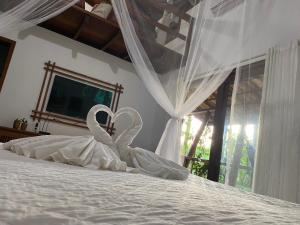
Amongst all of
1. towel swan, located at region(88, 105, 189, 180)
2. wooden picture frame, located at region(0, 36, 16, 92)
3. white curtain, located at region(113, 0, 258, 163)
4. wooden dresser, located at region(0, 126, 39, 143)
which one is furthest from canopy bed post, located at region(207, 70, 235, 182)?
wooden picture frame, located at region(0, 36, 16, 92)

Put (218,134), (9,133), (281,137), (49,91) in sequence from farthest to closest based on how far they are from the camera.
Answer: (49,91) → (9,133) → (218,134) → (281,137)

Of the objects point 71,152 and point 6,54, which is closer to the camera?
point 71,152

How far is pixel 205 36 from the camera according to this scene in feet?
5.97

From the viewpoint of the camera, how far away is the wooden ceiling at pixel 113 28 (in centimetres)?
177

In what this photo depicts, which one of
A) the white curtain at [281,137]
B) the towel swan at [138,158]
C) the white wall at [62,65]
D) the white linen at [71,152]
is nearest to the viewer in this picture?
the white linen at [71,152]

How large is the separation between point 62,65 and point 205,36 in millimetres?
2375

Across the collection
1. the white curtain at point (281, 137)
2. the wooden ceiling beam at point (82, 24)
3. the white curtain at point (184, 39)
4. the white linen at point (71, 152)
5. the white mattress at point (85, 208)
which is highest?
the wooden ceiling beam at point (82, 24)

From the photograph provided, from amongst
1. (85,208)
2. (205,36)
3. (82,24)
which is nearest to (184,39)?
(205,36)

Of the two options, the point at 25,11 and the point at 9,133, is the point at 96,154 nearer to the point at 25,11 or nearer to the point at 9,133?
the point at 25,11

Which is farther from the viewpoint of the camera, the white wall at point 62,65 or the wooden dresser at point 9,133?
the white wall at point 62,65

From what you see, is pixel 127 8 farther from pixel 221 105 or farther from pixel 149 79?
pixel 221 105

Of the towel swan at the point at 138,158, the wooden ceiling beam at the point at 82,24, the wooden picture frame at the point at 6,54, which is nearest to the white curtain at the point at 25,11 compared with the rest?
the wooden ceiling beam at the point at 82,24

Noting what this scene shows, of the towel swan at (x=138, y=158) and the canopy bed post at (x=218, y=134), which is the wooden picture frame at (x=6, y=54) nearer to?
the towel swan at (x=138, y=158)

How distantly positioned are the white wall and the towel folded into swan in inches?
81.8
